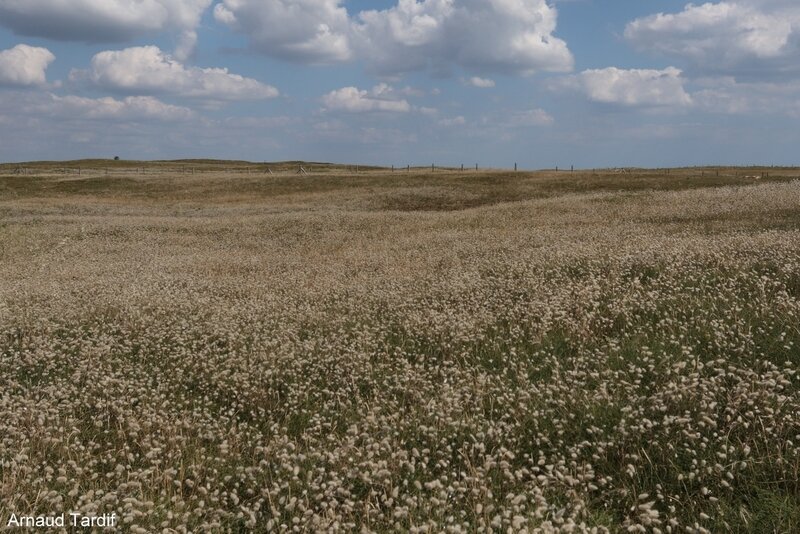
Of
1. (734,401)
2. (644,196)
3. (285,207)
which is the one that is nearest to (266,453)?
(734,401)

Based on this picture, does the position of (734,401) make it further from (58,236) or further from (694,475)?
(58,236)

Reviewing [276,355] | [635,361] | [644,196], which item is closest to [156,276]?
[276,355]

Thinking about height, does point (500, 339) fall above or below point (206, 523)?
above

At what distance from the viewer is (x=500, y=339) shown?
825 centimetres

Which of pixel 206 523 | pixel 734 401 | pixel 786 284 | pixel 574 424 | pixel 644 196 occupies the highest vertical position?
pixel 644 196

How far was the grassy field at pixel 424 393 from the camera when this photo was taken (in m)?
4.43

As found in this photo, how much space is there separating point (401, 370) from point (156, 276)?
11742mm

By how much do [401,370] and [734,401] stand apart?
3988 millimetres

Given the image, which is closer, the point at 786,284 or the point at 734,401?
the point at 734,401

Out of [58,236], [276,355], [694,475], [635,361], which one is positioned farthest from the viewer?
[58,236]

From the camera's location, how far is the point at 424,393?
6852 mm

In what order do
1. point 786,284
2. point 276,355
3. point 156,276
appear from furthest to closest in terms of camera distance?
point 156,276, point 786,284, point 276,355

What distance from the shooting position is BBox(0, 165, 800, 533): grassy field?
174 inches

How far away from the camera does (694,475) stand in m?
4.27
